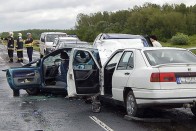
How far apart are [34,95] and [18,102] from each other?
149 centimetres

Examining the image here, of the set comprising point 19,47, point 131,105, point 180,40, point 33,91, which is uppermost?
point 131,105

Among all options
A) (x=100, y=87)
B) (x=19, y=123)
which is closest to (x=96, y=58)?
(x=100, y=87)

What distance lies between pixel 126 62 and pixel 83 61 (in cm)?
235

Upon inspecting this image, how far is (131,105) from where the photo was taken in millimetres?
8953

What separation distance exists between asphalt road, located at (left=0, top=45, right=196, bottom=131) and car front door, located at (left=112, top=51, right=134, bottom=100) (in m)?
0.55

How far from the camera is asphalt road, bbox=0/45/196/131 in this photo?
8281 mm

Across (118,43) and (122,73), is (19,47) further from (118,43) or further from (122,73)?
(122,73)

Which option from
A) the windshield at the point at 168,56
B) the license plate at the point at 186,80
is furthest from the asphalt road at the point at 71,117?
the windshield at the point at 168,56

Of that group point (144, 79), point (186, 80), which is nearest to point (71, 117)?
point (144, 79)

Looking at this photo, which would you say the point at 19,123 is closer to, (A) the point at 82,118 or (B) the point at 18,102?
(A) the point at 82,118

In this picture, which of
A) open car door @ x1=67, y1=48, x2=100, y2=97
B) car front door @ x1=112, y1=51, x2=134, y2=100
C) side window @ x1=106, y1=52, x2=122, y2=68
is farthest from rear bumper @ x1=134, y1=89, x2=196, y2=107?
open car door @ x1=67, y1=48, x2=100, y2=97

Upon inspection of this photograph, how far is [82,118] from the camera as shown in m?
9.36

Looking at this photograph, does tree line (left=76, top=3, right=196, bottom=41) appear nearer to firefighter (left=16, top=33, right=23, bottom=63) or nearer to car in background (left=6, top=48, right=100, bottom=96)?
firefighter (left=16, top=33, right=23, bottom=63)

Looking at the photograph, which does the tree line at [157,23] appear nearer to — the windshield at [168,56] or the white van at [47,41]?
the white van at [47,41]
